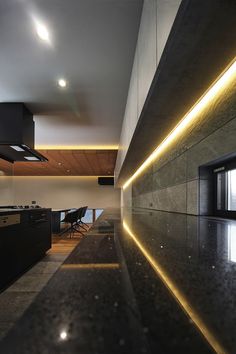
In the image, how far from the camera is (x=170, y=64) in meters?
1.04

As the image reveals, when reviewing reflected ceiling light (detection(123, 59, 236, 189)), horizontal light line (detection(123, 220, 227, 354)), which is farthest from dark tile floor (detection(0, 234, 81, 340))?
reflected ceiling light (detection(123, 59, 236, 189))

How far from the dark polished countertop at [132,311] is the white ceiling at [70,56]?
6.05ft

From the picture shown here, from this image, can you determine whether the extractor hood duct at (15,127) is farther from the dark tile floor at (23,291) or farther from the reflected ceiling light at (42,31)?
the dark tile floor at (23,291)

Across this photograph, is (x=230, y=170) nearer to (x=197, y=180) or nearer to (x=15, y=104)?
(x=197, y=180)

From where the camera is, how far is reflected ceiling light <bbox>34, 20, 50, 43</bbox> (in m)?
1.76

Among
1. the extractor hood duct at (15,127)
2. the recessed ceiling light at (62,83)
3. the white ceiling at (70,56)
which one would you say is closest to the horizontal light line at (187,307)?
the white ceiling at (70,56)

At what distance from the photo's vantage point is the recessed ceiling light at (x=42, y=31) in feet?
5.79

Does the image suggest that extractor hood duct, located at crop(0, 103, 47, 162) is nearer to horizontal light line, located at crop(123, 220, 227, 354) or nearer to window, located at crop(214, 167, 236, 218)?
window, located at crop(214, 167, 236, 218)

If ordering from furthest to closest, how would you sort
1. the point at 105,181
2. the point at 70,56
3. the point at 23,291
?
the point at 105,181, the point at 23,291, the point at 70,56

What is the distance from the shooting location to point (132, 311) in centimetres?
28

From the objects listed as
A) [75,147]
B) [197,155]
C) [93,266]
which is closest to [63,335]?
[93,266]

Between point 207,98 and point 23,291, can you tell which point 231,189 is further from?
point 23,291

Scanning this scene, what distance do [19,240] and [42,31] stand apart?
2.35 meters

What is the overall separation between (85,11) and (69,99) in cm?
159
